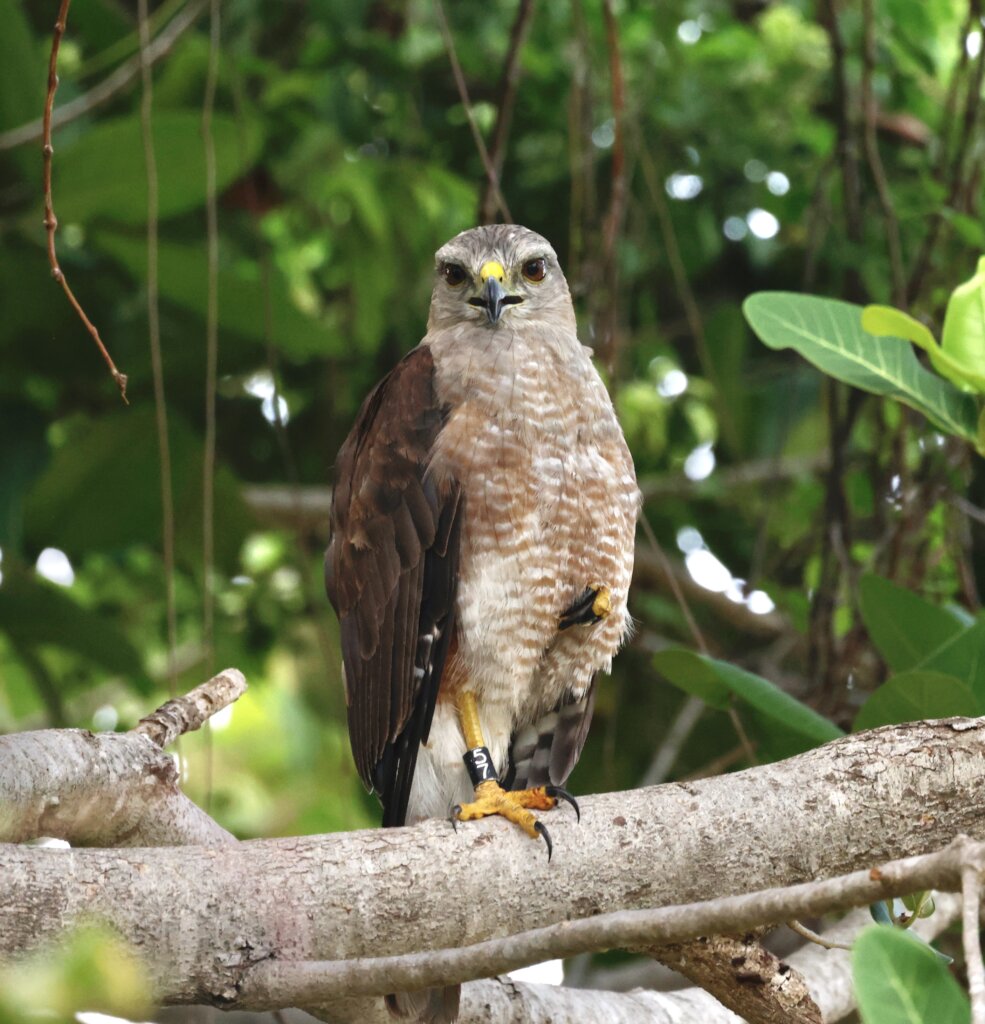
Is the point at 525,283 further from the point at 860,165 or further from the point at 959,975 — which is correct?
the point at 959,975

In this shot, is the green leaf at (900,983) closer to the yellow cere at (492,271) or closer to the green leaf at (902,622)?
the green leaf at (902,622)

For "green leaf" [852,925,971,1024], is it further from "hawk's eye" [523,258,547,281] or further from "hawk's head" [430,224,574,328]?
"hawk's eye" [523,258,547,281]

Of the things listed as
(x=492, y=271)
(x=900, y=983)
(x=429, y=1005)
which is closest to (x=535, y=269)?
(x=492, y=271)

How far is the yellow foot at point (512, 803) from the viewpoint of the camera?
2.37 m

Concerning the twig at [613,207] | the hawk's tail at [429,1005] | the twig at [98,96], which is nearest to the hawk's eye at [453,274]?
the twig at [613,207]

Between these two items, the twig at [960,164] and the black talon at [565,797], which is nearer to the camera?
the black talon at [565,797]

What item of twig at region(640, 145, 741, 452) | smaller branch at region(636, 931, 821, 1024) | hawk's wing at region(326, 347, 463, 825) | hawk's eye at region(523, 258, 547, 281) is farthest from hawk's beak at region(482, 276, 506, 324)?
smaller branch at region(636, 931, 821, 1024)

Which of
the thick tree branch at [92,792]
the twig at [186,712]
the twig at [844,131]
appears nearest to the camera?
the thick tree branch at [92,792]

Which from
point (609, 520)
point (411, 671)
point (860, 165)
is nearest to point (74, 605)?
point (411, 671)

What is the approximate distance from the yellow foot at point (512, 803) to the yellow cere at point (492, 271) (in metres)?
1.32

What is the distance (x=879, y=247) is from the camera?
182 inches

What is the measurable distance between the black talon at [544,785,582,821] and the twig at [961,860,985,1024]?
0.93 meters

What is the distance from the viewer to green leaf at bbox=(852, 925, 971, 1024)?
1286 millimetres

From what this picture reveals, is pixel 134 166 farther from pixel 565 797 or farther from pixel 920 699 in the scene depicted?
pixel 920 699
